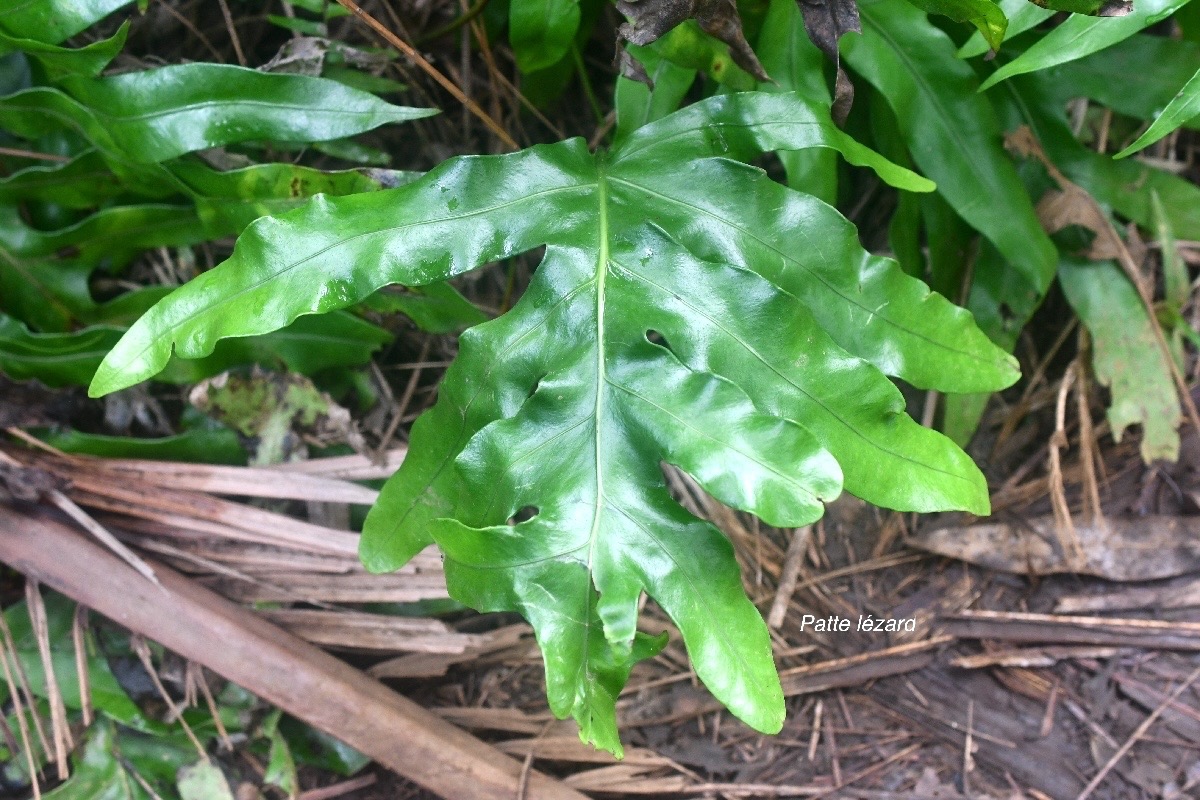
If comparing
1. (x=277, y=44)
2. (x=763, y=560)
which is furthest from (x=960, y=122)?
(x=277, y=44)

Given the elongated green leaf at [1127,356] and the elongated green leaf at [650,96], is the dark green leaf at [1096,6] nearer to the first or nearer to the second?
the elongated green leaf at [650,96]

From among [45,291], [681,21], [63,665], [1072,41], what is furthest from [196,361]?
[1072,41]

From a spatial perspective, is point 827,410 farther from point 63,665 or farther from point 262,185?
point 63,665

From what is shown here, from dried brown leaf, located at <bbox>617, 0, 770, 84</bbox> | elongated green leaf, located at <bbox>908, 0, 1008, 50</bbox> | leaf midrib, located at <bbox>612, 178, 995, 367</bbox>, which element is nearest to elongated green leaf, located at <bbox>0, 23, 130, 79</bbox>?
dried brown leaf, located at <bbox>617, 0, 770, 84</bbox>

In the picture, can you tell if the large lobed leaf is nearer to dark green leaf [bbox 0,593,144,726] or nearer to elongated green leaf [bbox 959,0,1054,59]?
elongated green leaf [bbox 959,0,1054,59]

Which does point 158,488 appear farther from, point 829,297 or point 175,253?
point 829,297
